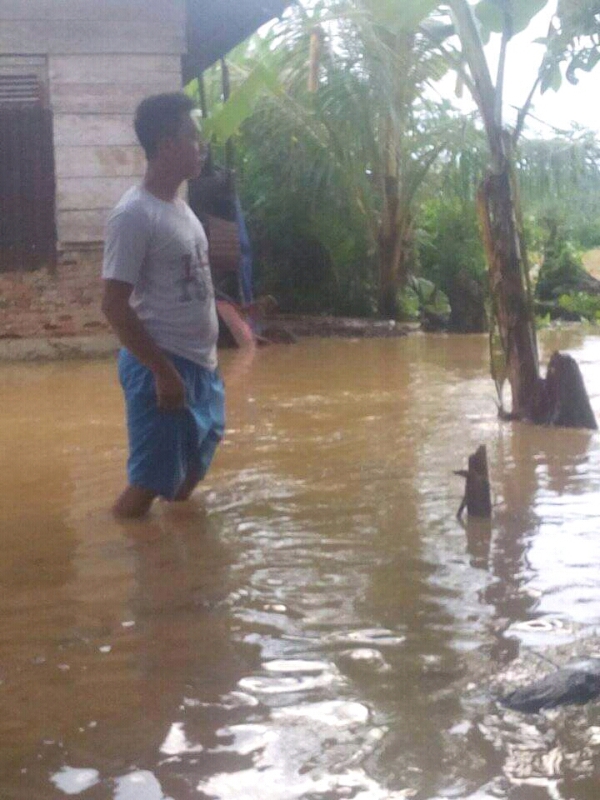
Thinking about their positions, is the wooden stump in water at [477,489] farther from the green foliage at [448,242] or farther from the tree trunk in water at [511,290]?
the green foliage at [448,242]

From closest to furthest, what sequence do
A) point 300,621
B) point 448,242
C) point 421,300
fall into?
point 300,621, point 421,300, point 448,242

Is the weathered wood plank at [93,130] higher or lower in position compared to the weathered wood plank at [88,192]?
higher

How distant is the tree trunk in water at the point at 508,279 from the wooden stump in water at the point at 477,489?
2.68 metres

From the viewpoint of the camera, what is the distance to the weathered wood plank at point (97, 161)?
37.8ft

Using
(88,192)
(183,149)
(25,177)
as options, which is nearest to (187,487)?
(183,149)

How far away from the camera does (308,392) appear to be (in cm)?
848

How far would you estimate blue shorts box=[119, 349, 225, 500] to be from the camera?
4.48 metres

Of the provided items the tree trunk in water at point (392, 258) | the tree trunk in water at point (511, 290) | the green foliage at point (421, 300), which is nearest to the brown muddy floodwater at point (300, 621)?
the tree trunk in water at point (511, 290)

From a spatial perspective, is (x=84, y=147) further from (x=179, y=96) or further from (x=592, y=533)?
(x=592, y=533)

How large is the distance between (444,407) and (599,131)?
40.6 feet

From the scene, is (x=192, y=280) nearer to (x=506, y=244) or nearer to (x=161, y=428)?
(x=161, y=428)

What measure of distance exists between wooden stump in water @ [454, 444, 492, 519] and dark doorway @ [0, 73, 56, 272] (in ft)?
26.6

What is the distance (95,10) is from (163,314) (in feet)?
25.7

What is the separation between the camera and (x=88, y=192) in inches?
457
